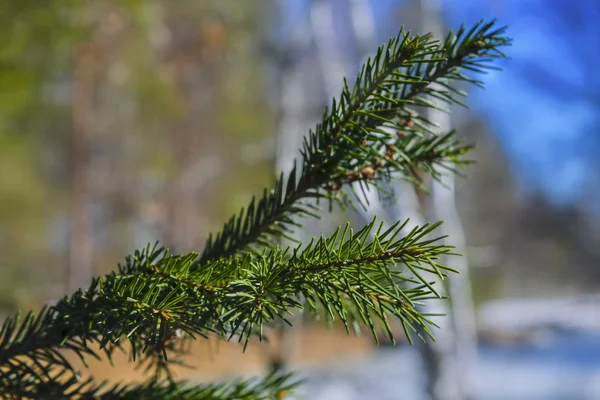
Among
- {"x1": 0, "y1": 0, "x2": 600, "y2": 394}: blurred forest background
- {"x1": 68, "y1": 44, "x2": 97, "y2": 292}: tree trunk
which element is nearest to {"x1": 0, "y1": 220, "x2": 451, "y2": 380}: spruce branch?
{"x1": 0, "y1": 0, "x2": 600, "y2": 394}: blurred forest background

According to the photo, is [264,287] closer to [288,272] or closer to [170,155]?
[288,272]

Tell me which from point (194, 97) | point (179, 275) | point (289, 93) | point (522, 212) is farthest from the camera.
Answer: point (522, 212)

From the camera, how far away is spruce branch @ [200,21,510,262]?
0.26 metres

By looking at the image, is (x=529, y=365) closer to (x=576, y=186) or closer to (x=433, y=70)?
(x=576, y=186)

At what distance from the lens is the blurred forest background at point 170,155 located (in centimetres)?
512

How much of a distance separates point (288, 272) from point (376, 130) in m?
0.09

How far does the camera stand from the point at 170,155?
679cm

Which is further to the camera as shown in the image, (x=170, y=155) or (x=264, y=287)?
(x=170, y=155)

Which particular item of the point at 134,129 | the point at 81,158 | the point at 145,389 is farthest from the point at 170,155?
the point at 145,389

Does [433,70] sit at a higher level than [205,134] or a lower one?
lower

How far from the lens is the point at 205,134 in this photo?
691cm

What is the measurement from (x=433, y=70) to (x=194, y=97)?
655 centimetres

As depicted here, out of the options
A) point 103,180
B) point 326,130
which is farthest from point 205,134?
point 326,130

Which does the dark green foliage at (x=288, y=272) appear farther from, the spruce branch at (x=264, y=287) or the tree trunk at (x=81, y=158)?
the tree trunk at (x=81, y=158)
